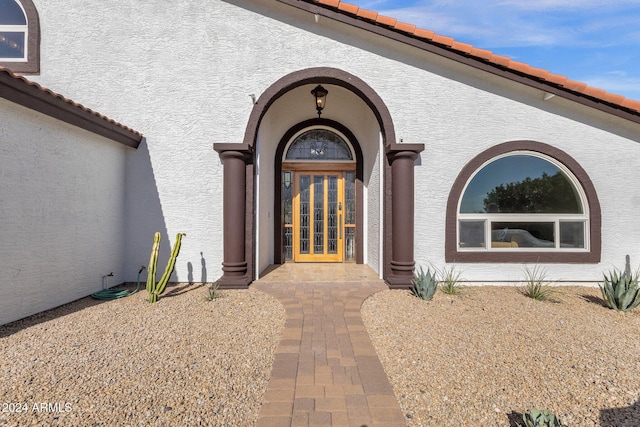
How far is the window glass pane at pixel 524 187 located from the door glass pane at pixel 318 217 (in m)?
3.50

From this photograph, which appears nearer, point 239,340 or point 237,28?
point 239,340

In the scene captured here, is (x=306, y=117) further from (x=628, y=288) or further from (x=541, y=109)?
(x=628, y=288)

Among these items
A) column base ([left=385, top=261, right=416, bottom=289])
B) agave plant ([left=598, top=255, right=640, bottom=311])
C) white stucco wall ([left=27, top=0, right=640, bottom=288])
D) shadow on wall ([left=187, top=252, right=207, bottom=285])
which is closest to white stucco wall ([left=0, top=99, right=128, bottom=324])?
white stucco wall ([left=27, top=0, right=640, bottom=288])

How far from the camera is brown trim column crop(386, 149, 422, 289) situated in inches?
213

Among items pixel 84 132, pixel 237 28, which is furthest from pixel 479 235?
pixel 84 132

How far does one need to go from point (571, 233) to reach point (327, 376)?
5.82 meters

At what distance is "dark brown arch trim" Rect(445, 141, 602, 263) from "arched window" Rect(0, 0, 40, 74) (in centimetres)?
853

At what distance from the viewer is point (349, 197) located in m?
7.86

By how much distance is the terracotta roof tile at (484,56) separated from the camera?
5.31 meters

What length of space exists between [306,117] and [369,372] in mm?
6451

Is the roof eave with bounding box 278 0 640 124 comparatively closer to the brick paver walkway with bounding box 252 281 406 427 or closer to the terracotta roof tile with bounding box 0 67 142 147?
the terracotta roof tile with bounding box 0 67 142 147

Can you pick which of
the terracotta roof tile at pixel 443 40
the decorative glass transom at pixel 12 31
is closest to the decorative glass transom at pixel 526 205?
the terracotta roof tile at pixel 443 40

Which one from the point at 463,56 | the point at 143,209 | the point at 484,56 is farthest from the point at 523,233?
the point at 143,209

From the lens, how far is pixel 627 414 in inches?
87.2
